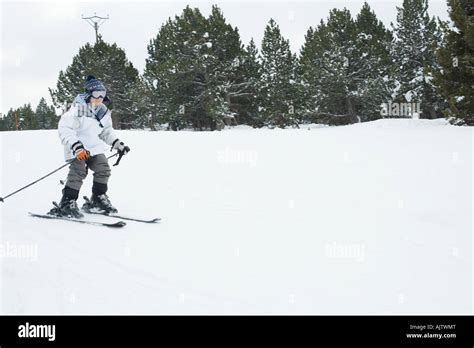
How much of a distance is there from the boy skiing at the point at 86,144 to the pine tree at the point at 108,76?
29.7 m

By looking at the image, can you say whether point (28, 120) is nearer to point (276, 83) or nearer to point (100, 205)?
point (276, 83)

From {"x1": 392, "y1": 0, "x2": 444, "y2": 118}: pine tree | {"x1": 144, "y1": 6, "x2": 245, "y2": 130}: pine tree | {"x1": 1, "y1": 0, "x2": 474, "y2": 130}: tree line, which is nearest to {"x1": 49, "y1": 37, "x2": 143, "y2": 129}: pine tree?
{"x1": 1, "y1": 0, "x2": 474, "y2": 130}: tree line

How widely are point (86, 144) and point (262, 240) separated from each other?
2732mm

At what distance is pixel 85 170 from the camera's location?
18.2 ft

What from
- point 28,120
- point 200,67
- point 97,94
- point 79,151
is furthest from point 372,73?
point 28,120

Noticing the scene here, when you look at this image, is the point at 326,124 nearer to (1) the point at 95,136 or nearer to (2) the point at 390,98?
(2) the point at 390,98

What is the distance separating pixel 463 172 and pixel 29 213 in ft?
20.6

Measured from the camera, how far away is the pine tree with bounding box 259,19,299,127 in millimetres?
32438

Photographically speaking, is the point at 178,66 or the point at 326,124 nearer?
the point at 178,66

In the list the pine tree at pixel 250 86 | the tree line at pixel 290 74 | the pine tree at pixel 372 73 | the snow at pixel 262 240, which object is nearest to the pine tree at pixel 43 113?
the tree line at pixel 290 74

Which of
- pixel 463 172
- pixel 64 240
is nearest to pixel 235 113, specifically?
pixel 463 172

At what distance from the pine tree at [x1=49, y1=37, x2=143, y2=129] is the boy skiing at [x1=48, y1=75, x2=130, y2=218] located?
1170 inches

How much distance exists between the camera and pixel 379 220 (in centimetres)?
489

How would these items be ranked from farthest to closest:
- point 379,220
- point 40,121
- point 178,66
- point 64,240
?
1. point 40,121
2. point 178,66
3. point 379,220
4. point 64,240
